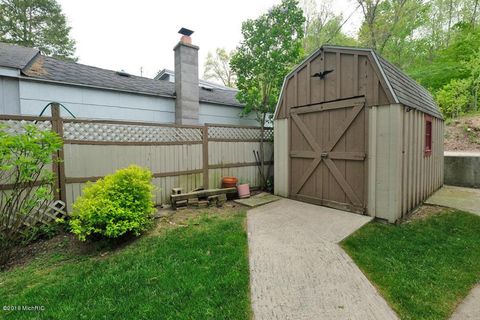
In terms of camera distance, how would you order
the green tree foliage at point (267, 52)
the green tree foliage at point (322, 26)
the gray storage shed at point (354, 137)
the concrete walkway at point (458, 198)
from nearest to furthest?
the gray storage shed at point (354, 137) → the concrete walkway at point (458, 198) → the green tree foliage at point (267, 52) → the green tree foliage at point (322, 26)

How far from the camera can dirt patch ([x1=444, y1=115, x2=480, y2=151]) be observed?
32.7ft

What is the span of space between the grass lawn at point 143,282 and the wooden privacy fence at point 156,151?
154cm

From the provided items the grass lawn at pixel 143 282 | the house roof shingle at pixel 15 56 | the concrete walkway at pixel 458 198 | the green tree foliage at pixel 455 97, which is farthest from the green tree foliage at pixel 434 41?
the house roof shingle at pixel 15 56

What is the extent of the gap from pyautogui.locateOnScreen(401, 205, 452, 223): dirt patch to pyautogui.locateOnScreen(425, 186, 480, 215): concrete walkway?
33 centimetres

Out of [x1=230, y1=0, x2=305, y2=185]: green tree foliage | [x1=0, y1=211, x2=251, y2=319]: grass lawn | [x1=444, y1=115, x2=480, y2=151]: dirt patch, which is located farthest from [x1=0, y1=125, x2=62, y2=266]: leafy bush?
[x1=444, y1=115, x2=480, y2=151]: dirt patch

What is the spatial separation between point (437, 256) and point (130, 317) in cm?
362

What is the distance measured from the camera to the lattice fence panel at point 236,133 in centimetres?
577

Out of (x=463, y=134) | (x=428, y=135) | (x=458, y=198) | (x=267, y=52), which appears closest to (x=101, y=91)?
(x=267, y=52)

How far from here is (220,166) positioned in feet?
19.2

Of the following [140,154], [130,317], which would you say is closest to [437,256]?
[130,317]

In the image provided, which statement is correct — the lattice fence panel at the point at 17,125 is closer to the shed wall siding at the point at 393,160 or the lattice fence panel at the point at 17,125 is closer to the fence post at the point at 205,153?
the fence post at the point at 205,153

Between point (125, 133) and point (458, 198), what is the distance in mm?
7924

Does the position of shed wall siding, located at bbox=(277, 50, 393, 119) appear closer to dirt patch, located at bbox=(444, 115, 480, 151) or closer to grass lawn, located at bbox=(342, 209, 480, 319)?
grass lawn, located at bbox=(342, 209, 480, 319)

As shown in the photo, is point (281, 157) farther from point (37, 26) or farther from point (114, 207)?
point (37, 26)
